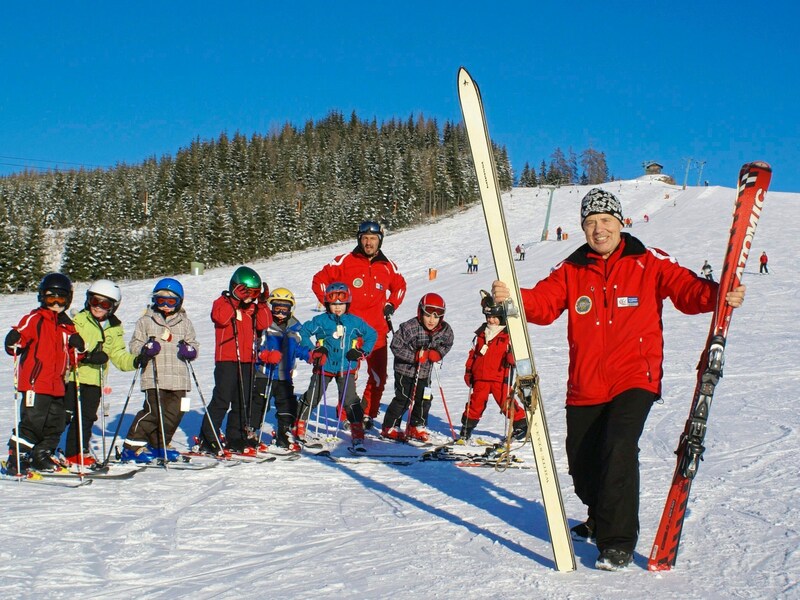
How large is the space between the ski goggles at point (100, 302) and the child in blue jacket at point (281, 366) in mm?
1551

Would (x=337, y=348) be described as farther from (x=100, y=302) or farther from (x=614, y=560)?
(x=614, y=560)

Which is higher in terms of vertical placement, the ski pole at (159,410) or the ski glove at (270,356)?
the ski glove at (270,356)

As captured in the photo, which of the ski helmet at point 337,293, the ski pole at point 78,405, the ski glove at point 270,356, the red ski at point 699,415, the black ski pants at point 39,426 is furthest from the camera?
the ski helmet at point 337,293

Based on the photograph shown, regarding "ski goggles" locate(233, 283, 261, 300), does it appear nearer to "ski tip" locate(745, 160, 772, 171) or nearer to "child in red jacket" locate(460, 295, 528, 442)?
"child in red jacket" locate(460, 295, 528, 442)

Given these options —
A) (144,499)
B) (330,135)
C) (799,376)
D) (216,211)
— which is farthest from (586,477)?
(330,135)

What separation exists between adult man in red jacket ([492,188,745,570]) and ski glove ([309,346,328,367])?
3.96 metres

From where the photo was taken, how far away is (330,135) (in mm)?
131500

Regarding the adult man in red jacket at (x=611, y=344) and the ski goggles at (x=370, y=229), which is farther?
the ski goggles at (x=370, y=229)

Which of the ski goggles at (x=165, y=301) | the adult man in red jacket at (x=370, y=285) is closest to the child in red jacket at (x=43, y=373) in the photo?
the ski goggles at (x=165, y=301)

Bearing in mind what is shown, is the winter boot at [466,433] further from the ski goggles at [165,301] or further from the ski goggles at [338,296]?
the ski goggles at [165,301]

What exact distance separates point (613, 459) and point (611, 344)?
59cm

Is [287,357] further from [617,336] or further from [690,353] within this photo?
[690,353]

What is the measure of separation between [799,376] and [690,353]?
3282 mm

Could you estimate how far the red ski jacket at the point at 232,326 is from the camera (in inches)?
277
